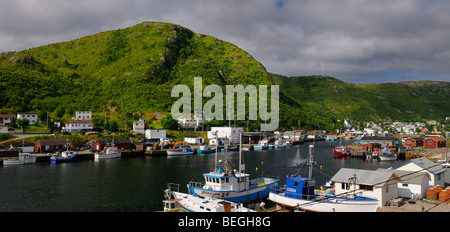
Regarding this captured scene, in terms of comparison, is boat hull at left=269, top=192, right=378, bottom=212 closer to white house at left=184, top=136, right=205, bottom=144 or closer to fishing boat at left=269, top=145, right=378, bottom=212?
fishing boat at left=269, top=145, right=378, bottom=212

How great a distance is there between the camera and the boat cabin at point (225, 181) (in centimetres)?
3144

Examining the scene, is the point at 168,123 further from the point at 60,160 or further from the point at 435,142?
the point at 435,142

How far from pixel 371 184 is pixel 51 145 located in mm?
74944

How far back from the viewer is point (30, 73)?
487ft

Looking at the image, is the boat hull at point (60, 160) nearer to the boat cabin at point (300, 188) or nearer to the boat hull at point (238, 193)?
the boat hull at point (238, 193)

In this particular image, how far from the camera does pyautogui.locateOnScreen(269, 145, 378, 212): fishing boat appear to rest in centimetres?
2420

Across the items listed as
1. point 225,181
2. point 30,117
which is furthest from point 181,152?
point 30,117

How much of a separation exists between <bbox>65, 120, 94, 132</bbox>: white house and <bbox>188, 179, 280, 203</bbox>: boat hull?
7690 cm

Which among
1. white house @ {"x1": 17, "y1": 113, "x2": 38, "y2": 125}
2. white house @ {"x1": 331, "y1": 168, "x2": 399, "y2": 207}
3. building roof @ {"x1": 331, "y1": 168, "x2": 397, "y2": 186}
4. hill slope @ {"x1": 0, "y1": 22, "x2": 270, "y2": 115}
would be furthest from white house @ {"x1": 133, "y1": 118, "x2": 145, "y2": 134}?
white house @ {"x1": 331, "y1": 168, "x2": 399, "y2": 207}

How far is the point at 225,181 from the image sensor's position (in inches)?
1243

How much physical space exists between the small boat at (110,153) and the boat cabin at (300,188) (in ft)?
188
